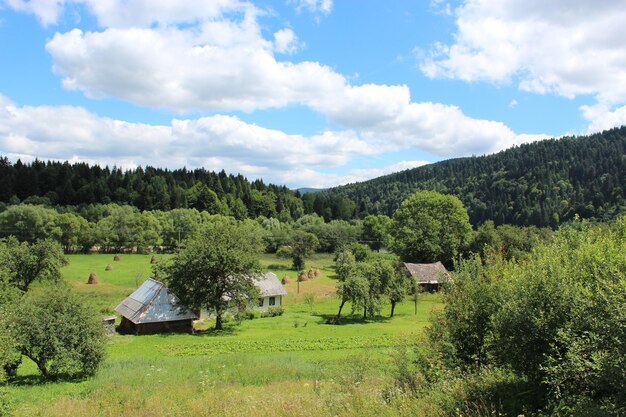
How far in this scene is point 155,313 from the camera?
122 ft

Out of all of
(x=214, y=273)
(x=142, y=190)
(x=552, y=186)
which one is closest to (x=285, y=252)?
(x=214, y=273)

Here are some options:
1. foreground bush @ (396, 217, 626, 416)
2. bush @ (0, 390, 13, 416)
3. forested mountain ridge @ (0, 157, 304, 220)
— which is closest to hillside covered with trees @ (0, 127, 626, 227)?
forested mountain ridge @ (0, 157, 304, 220)

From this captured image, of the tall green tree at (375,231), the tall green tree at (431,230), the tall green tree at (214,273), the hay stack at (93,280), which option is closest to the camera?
the tall green tree at (214,273)

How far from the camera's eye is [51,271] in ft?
159

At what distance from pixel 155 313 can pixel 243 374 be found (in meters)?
20.5

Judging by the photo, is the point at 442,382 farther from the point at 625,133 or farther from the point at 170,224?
the point at 625,133

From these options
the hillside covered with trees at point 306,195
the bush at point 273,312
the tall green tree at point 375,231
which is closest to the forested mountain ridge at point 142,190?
the hillside covered with trees at point 306,195

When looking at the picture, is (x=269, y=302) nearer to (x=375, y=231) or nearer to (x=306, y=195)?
(x=375, y=231)

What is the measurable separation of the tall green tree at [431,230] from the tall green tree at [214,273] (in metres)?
39.6

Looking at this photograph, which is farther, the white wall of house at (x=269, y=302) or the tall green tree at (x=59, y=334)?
the white wall of house at (x=269, y=302)

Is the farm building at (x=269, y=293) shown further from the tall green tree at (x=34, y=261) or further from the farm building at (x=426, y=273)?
the tall green tree at (x=34, y=261)

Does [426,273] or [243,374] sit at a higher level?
[426,273]

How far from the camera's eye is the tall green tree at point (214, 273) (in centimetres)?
3884

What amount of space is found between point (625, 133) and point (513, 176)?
6972 centimetres
